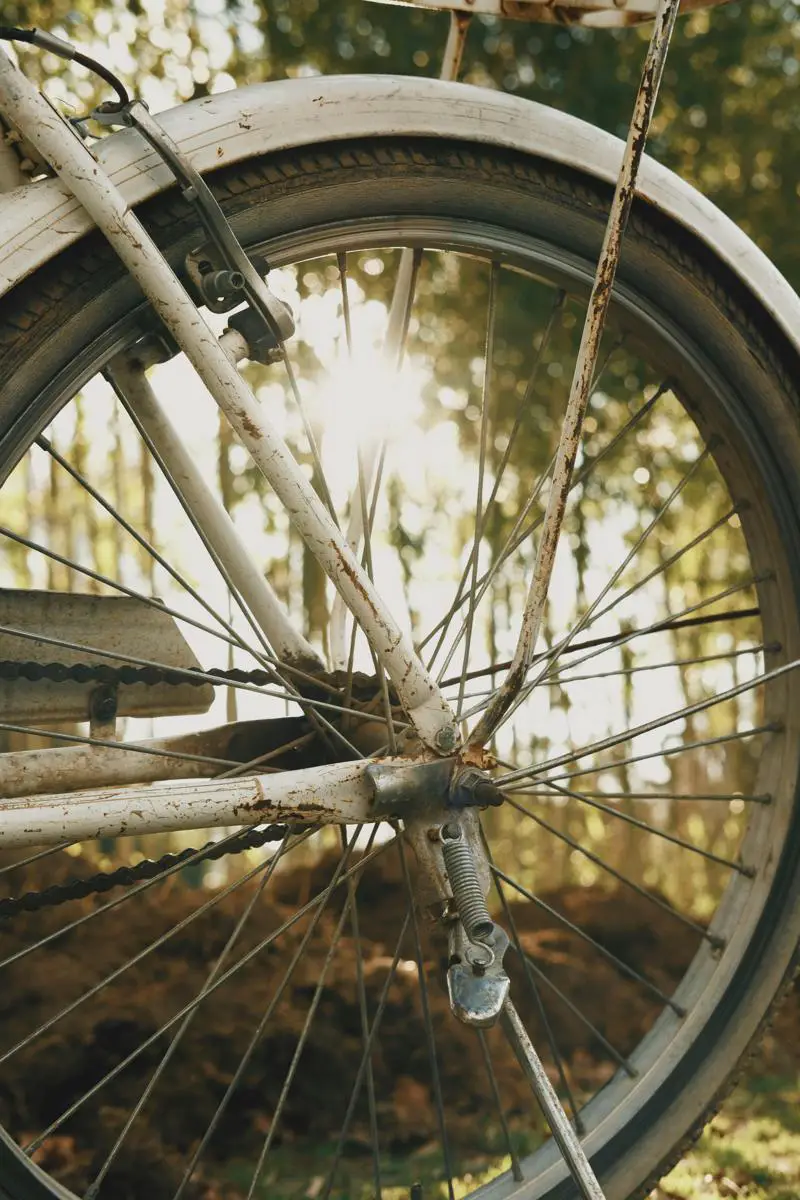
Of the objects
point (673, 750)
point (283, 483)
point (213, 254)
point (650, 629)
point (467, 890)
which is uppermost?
point (213, 254)

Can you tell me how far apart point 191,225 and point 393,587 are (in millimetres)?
3583

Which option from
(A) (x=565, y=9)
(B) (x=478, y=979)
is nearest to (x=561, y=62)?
(A) (x=565, y=9)

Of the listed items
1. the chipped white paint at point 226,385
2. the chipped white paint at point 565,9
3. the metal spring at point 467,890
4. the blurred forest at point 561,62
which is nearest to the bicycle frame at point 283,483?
the chipped white paint at point 226,385

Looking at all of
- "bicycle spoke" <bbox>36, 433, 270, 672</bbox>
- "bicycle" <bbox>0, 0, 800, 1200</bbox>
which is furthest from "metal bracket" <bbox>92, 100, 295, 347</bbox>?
"bicycle spoke" <bbox>36, 433, 270, 672</bbox>

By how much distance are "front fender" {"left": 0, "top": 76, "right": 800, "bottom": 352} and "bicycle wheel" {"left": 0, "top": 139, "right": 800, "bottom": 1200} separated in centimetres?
3

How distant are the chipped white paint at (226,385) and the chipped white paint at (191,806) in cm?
9

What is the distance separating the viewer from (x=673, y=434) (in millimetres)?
5055

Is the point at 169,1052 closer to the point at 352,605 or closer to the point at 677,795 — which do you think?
the point at 352,605

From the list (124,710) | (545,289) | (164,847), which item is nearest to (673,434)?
(545,289)

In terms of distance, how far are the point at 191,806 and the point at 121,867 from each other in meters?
0.25

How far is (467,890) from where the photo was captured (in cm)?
121

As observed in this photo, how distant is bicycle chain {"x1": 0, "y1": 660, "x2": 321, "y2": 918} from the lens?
1.33 metres

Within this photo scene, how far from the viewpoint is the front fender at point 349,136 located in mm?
1093

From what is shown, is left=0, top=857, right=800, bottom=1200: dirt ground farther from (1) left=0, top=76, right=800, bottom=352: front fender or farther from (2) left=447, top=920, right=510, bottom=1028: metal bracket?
(1) left=0, top=76, right=800, bottom=352: front fender
